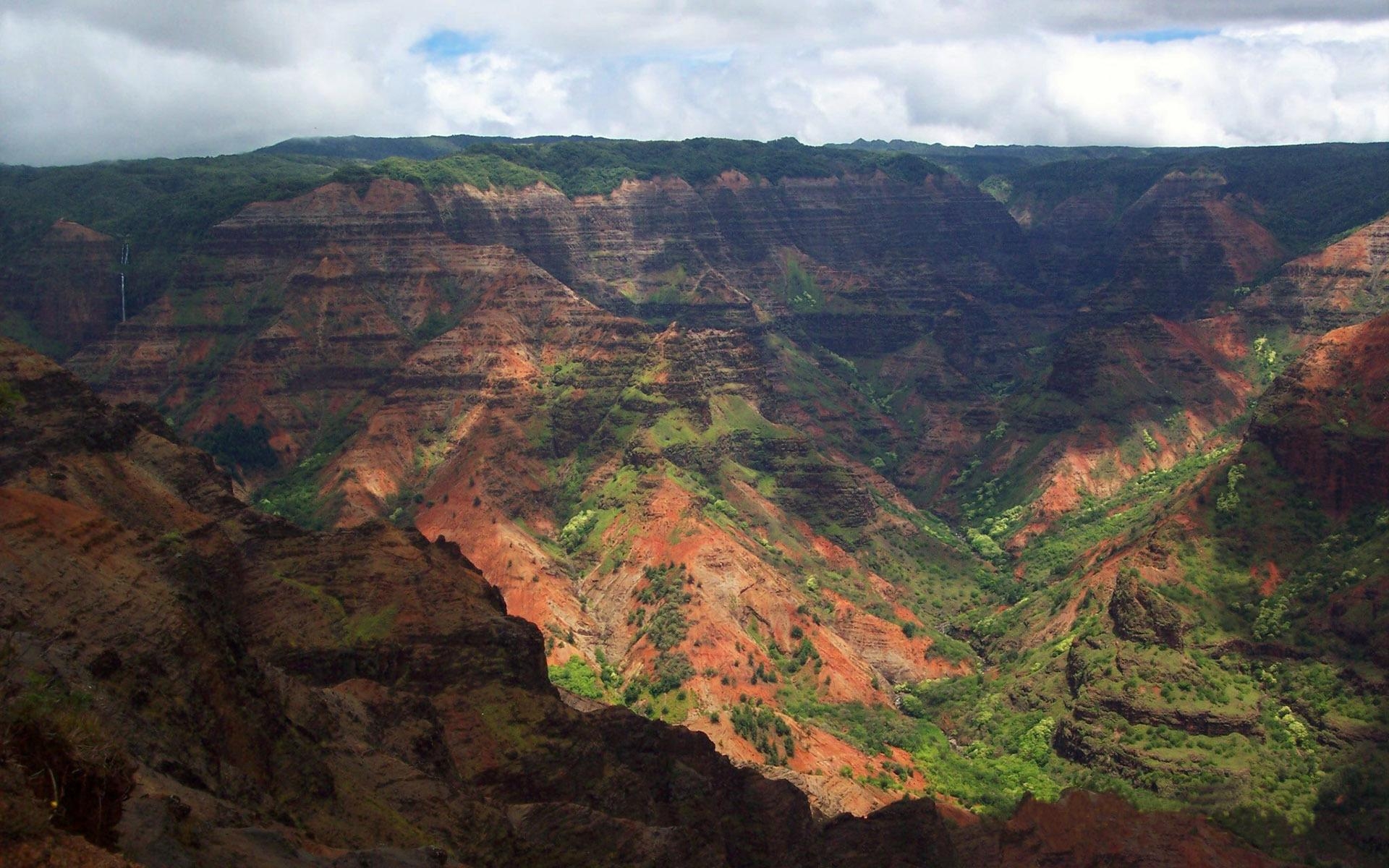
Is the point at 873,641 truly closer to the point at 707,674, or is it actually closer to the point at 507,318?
the point at 707,674

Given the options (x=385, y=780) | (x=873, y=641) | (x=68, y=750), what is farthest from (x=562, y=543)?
(x=68, y=750)

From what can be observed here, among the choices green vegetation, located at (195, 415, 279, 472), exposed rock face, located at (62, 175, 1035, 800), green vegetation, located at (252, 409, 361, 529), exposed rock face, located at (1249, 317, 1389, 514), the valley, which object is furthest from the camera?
green vegetation, located at (195, 415, 279, 472)

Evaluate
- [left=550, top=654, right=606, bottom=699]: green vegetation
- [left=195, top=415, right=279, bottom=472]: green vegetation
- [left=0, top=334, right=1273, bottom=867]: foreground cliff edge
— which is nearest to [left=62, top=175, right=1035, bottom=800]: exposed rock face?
[left=195, top=415, right=279, bottom=472]: green vegetation

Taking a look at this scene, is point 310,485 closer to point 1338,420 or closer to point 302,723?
point 1338,420

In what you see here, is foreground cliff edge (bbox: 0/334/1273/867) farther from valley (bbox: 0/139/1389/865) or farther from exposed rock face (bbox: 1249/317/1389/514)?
exposed rock face (bbox: 1249/317/1389/514)

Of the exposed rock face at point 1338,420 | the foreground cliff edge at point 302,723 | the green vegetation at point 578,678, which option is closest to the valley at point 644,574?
the foreground cliff edge at point 302,723
